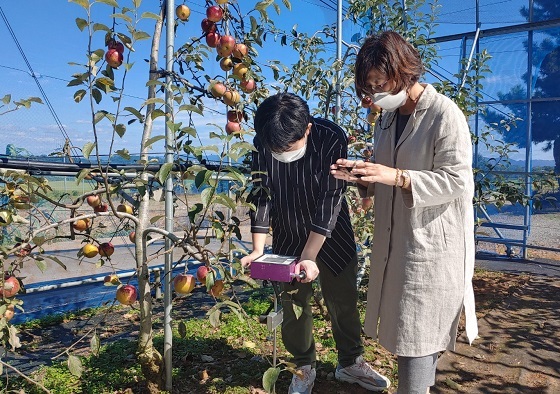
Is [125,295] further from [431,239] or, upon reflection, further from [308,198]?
[431,239]

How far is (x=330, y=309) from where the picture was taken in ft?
6.23

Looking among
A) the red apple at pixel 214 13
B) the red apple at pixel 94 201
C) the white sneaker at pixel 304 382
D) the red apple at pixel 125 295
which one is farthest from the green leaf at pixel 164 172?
the white sneaker at pixel 304 382

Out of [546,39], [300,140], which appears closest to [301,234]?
[300,140]

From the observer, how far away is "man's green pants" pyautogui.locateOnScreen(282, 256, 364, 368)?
1.79m

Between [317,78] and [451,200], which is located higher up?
[317,78]

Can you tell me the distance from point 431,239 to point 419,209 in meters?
0.09

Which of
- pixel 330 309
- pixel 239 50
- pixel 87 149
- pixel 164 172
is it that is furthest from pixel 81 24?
pixel 330 309

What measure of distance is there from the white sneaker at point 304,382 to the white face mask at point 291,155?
86 centimetres

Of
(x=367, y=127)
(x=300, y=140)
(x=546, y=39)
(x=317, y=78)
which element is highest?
(x=546, y=39)

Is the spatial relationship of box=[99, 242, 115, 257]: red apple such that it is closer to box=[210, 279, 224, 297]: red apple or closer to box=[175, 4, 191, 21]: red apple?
box=[210, 279, 224, 297]: red apple

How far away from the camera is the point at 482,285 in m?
3.71

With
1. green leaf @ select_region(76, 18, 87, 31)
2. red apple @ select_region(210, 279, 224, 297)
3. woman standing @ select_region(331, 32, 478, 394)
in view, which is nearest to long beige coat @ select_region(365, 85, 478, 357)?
woman standing @ select_region(331, 32, 478, 394)

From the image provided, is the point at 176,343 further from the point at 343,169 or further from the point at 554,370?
the point at 554,370

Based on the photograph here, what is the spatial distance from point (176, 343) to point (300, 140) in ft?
4.69
